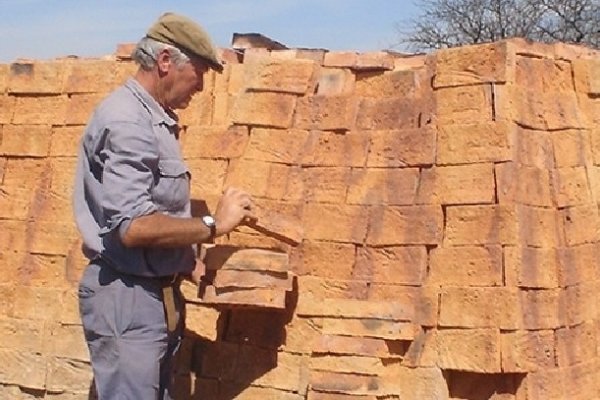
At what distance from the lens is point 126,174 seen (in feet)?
12.0

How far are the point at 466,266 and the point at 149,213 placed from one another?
1.65 metres

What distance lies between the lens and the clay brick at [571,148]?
5.02 metres

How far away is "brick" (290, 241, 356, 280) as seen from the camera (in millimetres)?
5031

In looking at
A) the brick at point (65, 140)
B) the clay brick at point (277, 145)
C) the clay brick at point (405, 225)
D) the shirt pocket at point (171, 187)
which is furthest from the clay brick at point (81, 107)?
the shirt pocket at point (171, 187)

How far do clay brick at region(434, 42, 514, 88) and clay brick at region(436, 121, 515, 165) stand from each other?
212 mm

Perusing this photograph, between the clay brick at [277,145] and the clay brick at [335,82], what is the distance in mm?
251

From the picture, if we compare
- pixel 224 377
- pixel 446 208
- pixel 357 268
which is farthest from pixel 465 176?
pixel 224 377

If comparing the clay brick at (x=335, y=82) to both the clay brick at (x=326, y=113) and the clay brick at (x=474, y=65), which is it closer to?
the clay brick at (x=326, y=113)

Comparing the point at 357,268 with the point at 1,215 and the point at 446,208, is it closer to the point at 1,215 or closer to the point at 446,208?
the point at 446,208

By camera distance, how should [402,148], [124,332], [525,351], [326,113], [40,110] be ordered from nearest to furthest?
[124,332] < [525,351] < [402,148] < [326,113] < [40,110]

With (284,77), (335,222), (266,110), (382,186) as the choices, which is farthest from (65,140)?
(382,186)

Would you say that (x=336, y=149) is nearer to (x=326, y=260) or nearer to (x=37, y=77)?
(x=326, y=260)

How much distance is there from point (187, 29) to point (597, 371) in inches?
101

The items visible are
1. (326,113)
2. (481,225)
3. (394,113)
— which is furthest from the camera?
(326,113)
